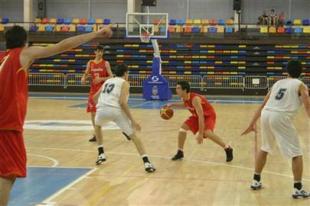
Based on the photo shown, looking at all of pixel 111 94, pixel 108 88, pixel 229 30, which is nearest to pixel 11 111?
pixel 111 94

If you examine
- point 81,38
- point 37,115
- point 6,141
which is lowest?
point 37,115

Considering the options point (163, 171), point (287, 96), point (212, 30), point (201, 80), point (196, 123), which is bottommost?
point (163, 171)

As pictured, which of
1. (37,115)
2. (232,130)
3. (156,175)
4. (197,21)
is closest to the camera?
(156,175)

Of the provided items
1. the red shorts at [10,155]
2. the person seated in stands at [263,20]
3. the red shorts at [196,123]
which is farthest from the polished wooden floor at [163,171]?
the person seated in stands at [263,20]

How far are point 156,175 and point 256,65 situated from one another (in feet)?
77.6

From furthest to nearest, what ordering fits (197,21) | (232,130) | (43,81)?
1. (197,21)
2. (43,81)
3. (232,130)

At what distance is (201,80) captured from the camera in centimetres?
2861

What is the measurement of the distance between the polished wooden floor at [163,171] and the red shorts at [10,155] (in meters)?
1.85

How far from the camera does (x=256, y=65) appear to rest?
3042 cm

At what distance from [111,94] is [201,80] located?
20.6m

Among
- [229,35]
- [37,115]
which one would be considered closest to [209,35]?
[229,35]

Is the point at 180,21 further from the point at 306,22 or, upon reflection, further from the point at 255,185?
the point at 255,185

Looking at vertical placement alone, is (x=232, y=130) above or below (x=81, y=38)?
below

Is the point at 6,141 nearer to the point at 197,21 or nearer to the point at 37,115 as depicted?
the point at 37,115
